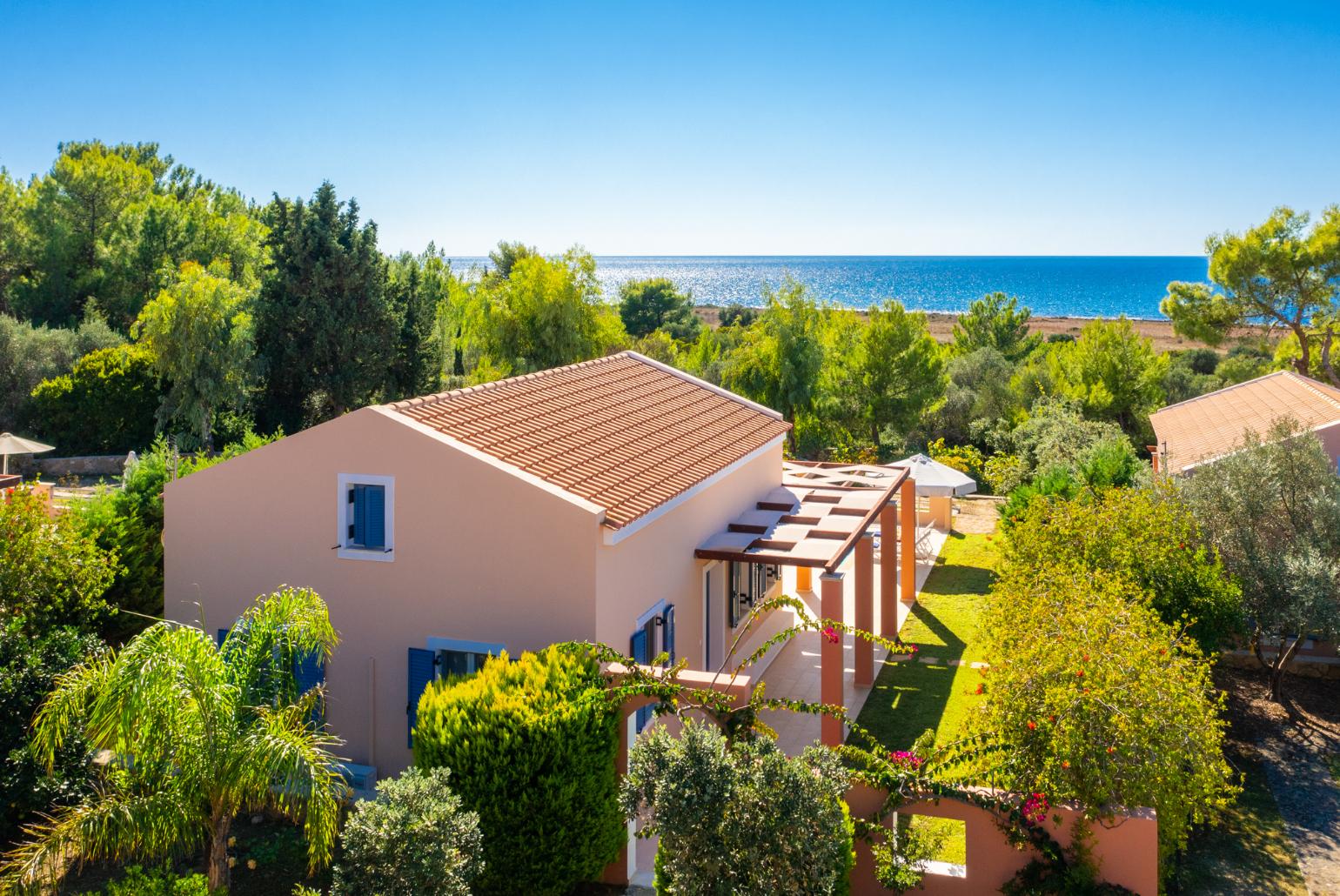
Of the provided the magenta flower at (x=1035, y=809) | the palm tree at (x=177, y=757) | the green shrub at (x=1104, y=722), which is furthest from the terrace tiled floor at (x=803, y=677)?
the palm tree at (x=177, y=757)

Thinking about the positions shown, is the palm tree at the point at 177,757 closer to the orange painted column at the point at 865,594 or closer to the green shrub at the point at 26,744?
the green shrub at the point at 26,744

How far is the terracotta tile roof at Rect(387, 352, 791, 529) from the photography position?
47.0ft

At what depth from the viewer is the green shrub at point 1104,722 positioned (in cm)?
1009

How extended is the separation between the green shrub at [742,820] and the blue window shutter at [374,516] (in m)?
6.79

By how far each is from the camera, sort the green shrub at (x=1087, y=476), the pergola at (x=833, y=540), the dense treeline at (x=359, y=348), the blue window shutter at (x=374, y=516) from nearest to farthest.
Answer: the blue window shutter at (x=374, y=516)
the pergola at (x=833, y=540)
the green shrub at (x=1087, y=476)
the dense treeline at (x=359, y=348)

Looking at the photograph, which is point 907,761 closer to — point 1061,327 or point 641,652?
point 641,652

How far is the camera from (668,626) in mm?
15812

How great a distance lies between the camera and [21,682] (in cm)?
1188

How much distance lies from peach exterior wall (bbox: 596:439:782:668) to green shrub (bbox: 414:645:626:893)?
7.51 feet

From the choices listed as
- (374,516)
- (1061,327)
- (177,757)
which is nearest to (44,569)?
(374,516)

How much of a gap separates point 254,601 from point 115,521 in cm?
581

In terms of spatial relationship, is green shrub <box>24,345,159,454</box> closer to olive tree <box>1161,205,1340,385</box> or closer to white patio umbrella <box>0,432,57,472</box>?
white patio umbrella <box>0,432,57,472</box>

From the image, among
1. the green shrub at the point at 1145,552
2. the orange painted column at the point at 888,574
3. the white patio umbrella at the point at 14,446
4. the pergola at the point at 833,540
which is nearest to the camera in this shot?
the pergola at the point at 833,540

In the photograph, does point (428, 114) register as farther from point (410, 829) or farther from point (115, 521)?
point (410, 829)
